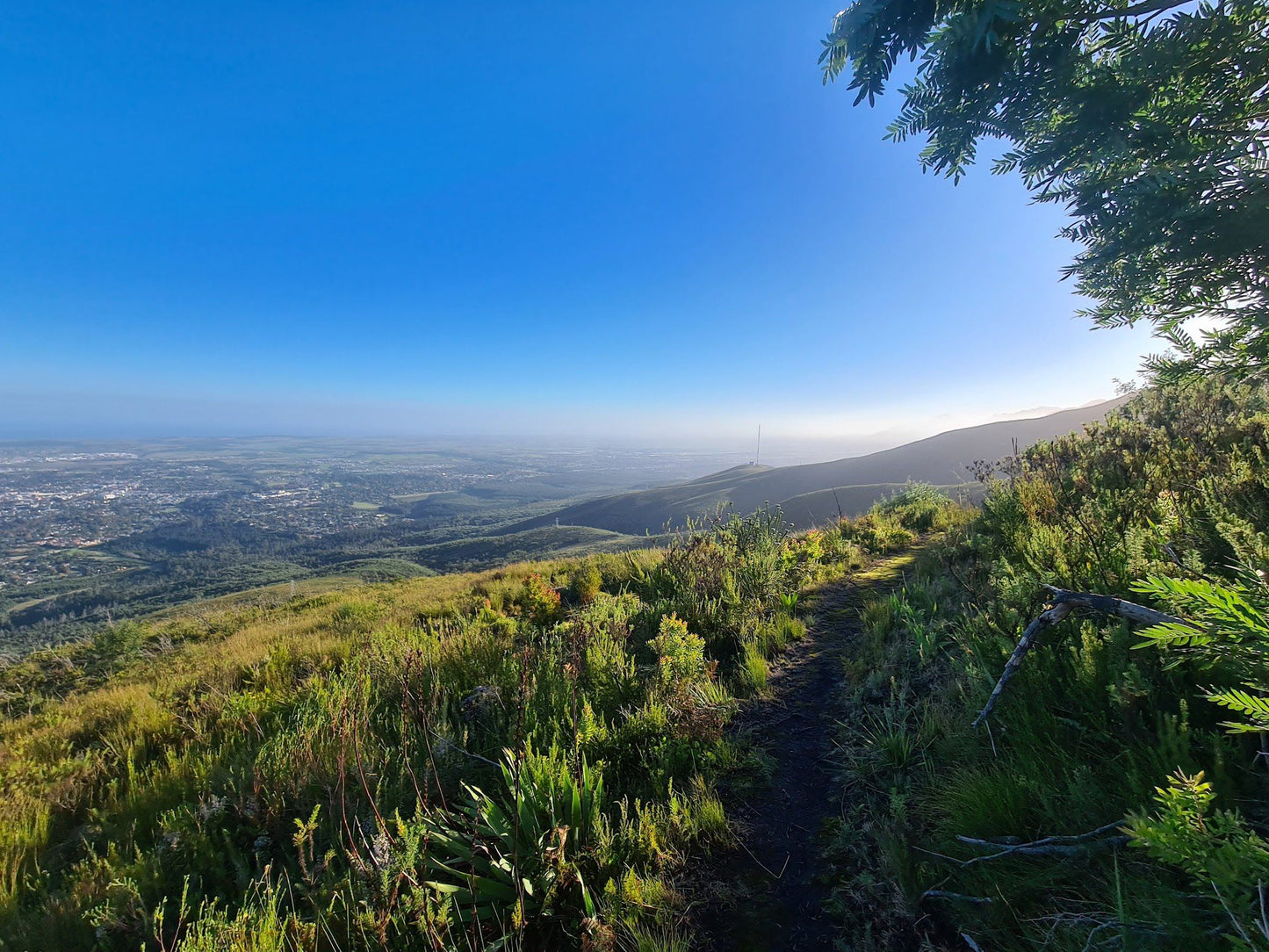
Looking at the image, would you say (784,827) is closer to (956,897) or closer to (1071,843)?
(956,897)

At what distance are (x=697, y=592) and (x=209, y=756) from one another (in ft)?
15.1

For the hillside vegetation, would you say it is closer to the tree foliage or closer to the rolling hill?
the tree foliage

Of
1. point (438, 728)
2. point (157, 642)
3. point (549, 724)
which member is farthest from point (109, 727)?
point (157, 642)

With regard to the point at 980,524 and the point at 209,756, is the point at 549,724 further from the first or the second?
the point at 980,524

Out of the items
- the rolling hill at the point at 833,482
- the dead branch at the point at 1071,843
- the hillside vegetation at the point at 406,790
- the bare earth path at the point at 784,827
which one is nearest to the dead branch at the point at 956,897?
the dead branch at the point at 1071,843

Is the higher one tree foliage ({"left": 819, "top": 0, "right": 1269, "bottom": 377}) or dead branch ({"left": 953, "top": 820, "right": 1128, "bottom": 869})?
tree foliage ({"left": 819, "top": 0, "right": 1269, "bottom": 377})

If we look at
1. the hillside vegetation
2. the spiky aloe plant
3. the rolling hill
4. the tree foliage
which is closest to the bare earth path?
the hillside vegetation

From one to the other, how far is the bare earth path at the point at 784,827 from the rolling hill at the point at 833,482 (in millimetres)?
28291

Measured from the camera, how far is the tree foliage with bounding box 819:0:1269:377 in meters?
2.50

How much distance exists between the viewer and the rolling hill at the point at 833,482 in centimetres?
5383

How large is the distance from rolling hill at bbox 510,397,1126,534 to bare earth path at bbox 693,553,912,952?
92.8ft

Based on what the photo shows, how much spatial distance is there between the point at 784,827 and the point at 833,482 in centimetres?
7993

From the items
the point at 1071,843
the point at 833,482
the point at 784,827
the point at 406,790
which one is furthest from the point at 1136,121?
the point at 833,482

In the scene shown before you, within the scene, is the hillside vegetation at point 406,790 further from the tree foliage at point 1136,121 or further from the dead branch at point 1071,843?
the tree foliage at point 1136,121
